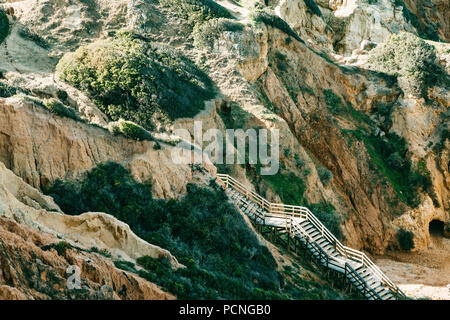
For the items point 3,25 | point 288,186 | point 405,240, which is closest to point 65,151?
point 288,186

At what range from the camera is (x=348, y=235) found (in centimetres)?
3116

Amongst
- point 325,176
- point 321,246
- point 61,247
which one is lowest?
point 321,246

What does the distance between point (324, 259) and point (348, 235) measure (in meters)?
7.56

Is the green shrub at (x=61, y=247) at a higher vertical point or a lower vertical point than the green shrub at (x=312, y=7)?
lower

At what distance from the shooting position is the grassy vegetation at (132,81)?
89.1 feet

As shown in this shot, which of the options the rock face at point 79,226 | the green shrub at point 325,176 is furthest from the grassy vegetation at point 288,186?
the rock face at point 79,226

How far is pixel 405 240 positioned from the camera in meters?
34.0

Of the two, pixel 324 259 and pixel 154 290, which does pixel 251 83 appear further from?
pixel 154 290

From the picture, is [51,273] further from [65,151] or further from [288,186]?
[288,186]

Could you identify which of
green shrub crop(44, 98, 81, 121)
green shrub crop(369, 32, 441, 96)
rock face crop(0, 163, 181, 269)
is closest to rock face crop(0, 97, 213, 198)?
green shrub crop(44, 98, 81, 121)

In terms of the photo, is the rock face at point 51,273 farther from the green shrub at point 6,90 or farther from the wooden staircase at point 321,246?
the wooden staircase at point 321,246

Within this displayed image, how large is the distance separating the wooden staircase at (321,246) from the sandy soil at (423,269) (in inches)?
174

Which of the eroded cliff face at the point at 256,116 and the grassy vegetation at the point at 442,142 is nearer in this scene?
the eroded cliff face at the point at 256,116

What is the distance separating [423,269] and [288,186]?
30.5ft
